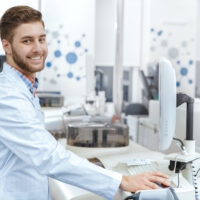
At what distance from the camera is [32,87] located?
4.07 ft

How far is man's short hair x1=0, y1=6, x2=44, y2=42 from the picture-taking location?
114 centimetres

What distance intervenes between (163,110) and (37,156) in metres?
0.53

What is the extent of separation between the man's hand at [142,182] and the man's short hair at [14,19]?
0.71 m

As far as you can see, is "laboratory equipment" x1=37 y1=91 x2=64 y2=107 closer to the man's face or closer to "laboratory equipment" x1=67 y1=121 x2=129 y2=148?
"laboratory equipment" x1=67 y1=121 x2=129 y2=148

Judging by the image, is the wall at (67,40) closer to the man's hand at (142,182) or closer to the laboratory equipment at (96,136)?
the laboratory equipment at (96,136)

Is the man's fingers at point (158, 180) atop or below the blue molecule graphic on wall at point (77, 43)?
below

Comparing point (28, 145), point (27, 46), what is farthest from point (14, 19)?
point (28, 145)

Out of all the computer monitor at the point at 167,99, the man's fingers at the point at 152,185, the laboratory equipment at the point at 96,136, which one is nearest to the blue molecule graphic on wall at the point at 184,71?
the laboratory equipment at the point at 96,136

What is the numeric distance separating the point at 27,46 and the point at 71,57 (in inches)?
120

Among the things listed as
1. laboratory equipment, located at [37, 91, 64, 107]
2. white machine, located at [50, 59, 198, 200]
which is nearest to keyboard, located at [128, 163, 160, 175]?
white machine, located at [50, 59, 198, 200]

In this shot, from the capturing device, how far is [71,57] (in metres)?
4.19

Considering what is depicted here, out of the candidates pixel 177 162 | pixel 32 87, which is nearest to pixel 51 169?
pixel 32 87

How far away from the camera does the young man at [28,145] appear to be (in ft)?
3.09

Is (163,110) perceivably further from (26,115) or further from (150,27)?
(150,27)
